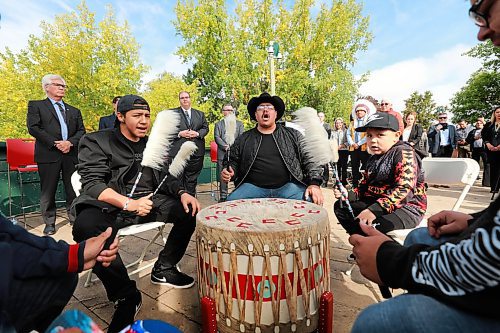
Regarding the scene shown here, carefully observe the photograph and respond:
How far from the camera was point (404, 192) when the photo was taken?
210 centimetres

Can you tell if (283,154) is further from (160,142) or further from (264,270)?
(264,270)

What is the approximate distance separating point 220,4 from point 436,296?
18529 millimetres

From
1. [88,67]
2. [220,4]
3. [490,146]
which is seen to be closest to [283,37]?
[220,4]

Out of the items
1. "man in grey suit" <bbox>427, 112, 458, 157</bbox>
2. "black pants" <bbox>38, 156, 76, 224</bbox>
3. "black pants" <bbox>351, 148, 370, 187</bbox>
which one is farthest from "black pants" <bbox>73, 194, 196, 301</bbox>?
"man in grey suit" <bbox>427, 112, 458, 157</bbox>

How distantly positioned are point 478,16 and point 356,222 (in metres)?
1.70

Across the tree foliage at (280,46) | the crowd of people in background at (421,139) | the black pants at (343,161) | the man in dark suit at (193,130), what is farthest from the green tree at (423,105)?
the man in dark suit at (193,130)

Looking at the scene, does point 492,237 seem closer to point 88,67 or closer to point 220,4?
point 88,67

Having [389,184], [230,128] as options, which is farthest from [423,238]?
[230,128]

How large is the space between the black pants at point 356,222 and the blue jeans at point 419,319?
1291mm

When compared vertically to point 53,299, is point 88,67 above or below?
above

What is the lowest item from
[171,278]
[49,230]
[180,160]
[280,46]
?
[49,230]

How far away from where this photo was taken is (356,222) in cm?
229

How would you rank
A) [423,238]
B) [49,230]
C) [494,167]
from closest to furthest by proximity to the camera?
1. [423,238]
2. [49,230]
3. [494,167]

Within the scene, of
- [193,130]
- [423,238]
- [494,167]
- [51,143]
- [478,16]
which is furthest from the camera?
[494,167]
